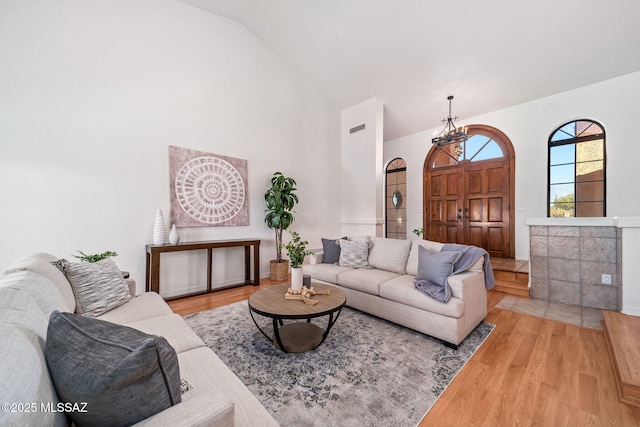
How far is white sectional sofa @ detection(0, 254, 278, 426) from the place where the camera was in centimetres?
57

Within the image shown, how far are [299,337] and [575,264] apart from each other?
137 inches

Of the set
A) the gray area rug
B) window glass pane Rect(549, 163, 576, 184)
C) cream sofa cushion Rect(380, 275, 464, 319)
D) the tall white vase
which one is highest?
window glass pane Rect(549, 163, 576, 184)

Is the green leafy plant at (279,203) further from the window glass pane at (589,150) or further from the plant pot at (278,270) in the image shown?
the window glass pane at (589,150)

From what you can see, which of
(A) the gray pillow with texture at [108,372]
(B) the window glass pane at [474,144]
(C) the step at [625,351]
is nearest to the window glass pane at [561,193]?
(B) the window glass pane at [474,144]

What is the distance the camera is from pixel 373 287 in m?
2.70

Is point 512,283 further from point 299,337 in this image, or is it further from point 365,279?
point 299,337

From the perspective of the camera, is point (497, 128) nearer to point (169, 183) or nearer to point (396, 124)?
point (396, 124)

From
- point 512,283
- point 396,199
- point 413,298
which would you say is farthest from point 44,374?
point 396,199

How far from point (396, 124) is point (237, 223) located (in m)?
4.25

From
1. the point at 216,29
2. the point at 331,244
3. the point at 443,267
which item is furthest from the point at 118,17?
the point at 443,267

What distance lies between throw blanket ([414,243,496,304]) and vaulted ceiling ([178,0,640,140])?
301 centimetres

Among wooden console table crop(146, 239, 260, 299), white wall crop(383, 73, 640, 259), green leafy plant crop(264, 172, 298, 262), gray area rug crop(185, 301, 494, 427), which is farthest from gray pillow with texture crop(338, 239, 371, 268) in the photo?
white wall crop(383, 73, 640, 259)

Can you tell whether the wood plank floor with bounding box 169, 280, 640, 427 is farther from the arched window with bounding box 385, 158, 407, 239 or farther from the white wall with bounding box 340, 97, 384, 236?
the arched window with bounding box 385, 158, 407, 239

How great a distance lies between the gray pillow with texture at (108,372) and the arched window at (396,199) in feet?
20.7
